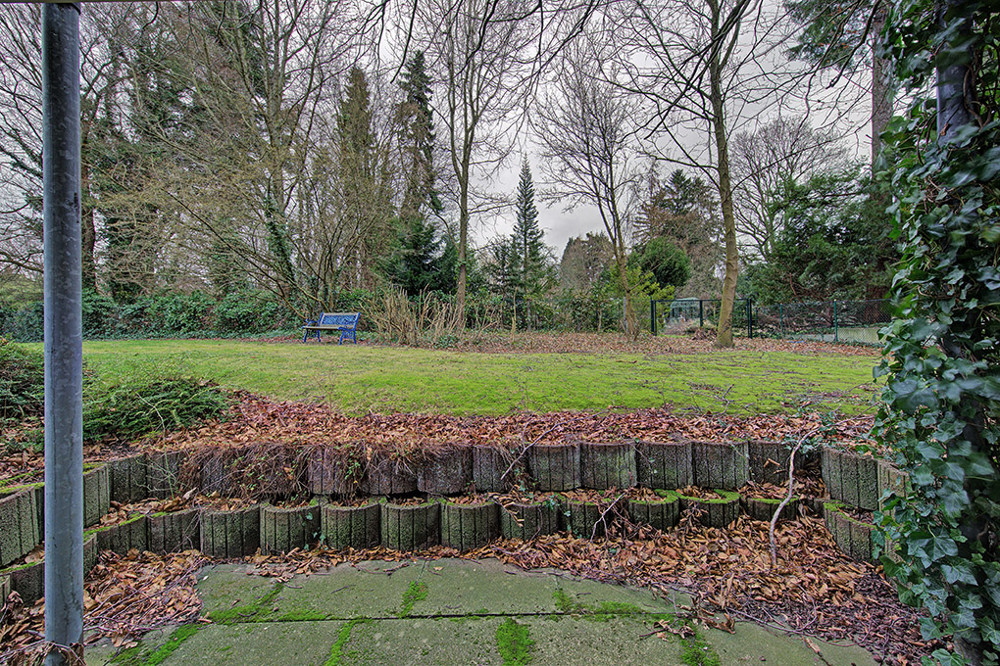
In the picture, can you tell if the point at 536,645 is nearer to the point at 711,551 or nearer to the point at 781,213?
the point at 711,551

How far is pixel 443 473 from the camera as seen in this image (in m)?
2.04

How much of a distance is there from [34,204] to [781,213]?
65.9 feet

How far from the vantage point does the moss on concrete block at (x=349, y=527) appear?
→ 6.23ft

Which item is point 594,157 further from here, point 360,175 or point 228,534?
point 228,534

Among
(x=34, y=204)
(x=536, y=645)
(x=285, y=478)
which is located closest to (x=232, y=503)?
(x=285, y=478)

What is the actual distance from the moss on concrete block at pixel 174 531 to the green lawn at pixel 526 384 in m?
0.99

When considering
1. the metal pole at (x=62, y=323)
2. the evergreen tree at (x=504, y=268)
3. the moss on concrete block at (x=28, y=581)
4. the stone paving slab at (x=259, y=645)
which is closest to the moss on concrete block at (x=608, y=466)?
the stone paving slab at (x=259, y=645)

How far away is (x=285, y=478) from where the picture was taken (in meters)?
2.00

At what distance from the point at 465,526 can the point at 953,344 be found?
1.82m

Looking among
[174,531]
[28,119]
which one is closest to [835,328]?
[174,531]

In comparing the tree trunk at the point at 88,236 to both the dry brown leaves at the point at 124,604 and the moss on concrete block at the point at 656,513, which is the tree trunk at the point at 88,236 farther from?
the moss on concrete block at the point at 656,513

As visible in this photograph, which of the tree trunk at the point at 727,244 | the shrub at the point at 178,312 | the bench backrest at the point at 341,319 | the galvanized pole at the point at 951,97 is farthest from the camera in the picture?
the shrub at the point at 178,312

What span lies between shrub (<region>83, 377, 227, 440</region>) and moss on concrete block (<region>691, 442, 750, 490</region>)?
9.37ft

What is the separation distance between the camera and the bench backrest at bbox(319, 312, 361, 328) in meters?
9.25
